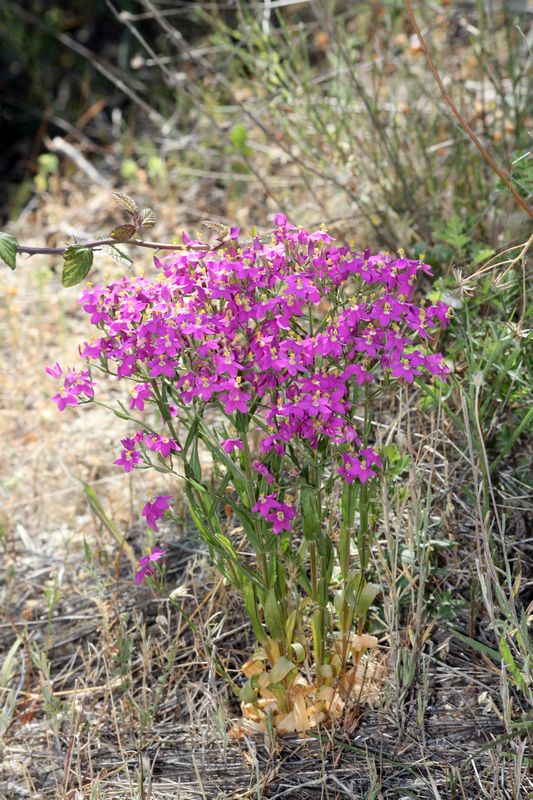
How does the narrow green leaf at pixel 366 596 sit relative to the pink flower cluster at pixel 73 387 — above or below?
below

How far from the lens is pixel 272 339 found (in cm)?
155

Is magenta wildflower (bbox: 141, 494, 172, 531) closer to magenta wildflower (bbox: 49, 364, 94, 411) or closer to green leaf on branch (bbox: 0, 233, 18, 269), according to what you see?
magenta wildflower (bbox: 49, 364, 94, 411)

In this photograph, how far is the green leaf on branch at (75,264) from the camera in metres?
1.70

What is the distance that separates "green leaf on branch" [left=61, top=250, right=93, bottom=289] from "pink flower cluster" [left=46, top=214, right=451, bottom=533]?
0.06 m

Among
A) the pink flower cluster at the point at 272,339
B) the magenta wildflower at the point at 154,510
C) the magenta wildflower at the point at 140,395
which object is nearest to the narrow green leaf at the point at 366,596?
the pink flower cluster at the point at 272,339

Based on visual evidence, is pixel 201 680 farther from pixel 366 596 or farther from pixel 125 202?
pixel 125 202

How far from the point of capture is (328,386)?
5.12 feet

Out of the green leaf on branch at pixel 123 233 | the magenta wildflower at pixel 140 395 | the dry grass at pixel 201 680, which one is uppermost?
the green leaf on branch at pixel 123 233

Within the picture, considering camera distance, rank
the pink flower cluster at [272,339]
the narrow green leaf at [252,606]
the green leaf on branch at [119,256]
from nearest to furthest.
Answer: the pink flower cluster at [272,339] → the green leaf on branch at [119,256] → the narrow green leaf at [252,606]

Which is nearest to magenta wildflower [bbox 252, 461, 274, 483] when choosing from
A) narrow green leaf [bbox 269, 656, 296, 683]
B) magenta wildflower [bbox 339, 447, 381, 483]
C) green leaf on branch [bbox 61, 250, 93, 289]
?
magenta wildflower [bbox 339, 447, 381, 483]

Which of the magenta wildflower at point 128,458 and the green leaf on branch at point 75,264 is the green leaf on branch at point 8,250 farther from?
the magenta wildflower at point 128,458

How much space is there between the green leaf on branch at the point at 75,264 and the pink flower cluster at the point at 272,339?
6 centimetres

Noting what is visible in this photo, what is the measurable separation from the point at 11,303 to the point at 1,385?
0.54 metres

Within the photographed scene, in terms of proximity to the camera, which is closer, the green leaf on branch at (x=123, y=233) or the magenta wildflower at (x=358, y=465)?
the magenta wildflower at (x=358, y=465)
